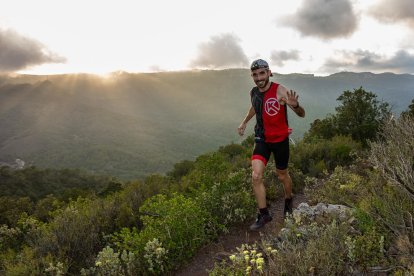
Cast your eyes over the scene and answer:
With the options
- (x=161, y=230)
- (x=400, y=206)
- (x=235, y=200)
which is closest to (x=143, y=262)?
(x=161, y=230)

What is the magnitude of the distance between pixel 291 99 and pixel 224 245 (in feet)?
7.55

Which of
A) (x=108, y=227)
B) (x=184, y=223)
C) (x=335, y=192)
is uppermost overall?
(x=335, y=192)

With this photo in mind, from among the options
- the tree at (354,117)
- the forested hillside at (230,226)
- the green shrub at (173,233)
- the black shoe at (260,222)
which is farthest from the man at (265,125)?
the tree at (354,117)

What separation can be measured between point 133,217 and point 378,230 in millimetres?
4207

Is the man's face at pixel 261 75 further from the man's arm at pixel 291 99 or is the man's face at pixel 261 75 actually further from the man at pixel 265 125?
the man's arm at pixel 291 99

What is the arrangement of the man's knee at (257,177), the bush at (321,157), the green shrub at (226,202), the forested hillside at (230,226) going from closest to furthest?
the forested hillside at (230,226) → the man's knee at (257,177) → the green shrub at (226,202) → the bush at (321,157)

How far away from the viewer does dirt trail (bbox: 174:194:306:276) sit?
4.29 metres

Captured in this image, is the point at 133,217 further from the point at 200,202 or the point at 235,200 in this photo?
the point at 235,200

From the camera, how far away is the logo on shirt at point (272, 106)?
190 inches

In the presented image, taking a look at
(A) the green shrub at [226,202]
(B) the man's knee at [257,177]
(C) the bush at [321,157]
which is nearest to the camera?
(B) the man's knee at [257,177]

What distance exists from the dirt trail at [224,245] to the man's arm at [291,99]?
161 centimetres

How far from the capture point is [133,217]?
6207 millimetres

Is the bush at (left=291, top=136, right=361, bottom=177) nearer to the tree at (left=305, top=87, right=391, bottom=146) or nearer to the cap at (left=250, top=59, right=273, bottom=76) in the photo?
the cap at (left=250, top=59, right=273, bottom=76)

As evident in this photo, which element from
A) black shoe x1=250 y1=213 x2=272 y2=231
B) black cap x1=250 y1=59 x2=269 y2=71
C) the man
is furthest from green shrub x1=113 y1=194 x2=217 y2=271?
black cap x1=250 y1=59 x2=269 y2=71
